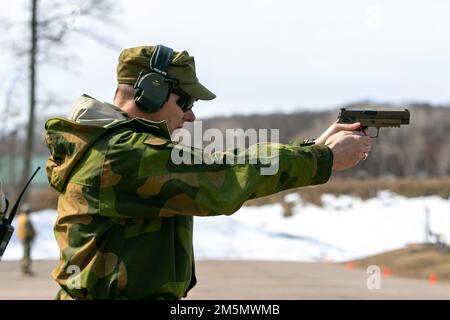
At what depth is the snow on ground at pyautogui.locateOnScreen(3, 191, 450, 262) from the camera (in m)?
26.7

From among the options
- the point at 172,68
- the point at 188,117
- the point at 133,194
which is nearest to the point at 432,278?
the point at 188,117

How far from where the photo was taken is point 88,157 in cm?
321

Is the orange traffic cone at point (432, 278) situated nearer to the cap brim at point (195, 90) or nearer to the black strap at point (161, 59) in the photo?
the cap brim at point (195, 90)

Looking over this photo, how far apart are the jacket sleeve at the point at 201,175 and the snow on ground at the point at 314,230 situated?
22.5 metres

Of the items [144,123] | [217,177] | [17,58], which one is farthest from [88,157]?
[17,58]

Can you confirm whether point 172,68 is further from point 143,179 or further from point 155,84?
point 143,179

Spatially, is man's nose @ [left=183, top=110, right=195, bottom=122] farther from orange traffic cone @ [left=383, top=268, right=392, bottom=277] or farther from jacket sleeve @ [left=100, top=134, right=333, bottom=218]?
orange traffic cone @ [left=383, top=268, right=392, bottom=277]

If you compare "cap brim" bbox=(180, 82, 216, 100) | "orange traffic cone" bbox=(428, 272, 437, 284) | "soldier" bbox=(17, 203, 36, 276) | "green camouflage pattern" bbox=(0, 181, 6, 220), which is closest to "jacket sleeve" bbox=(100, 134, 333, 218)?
"cap brim" bbox=(180, 82, 216, 100)

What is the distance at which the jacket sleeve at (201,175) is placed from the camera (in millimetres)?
3092

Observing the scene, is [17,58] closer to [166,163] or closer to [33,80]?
[33,80]

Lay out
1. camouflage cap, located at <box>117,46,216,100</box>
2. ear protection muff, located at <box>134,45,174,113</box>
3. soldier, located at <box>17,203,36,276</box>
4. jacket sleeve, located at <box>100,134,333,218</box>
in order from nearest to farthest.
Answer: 1. jacket sleeve, located at <box>100,134,333,218</box>
2. ear protection muff, located at <box>134,45,174,113</box>
3. camouflage cap, located at <box>117,46,216,100</box>
4. soldier, located at <box>17,203,36,276</box>

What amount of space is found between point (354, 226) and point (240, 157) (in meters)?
29.6

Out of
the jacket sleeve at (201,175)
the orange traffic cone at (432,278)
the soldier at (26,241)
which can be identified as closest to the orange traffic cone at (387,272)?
the orange traffic cone at (432,278)

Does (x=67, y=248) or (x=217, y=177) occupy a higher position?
(x=217, y=177)
